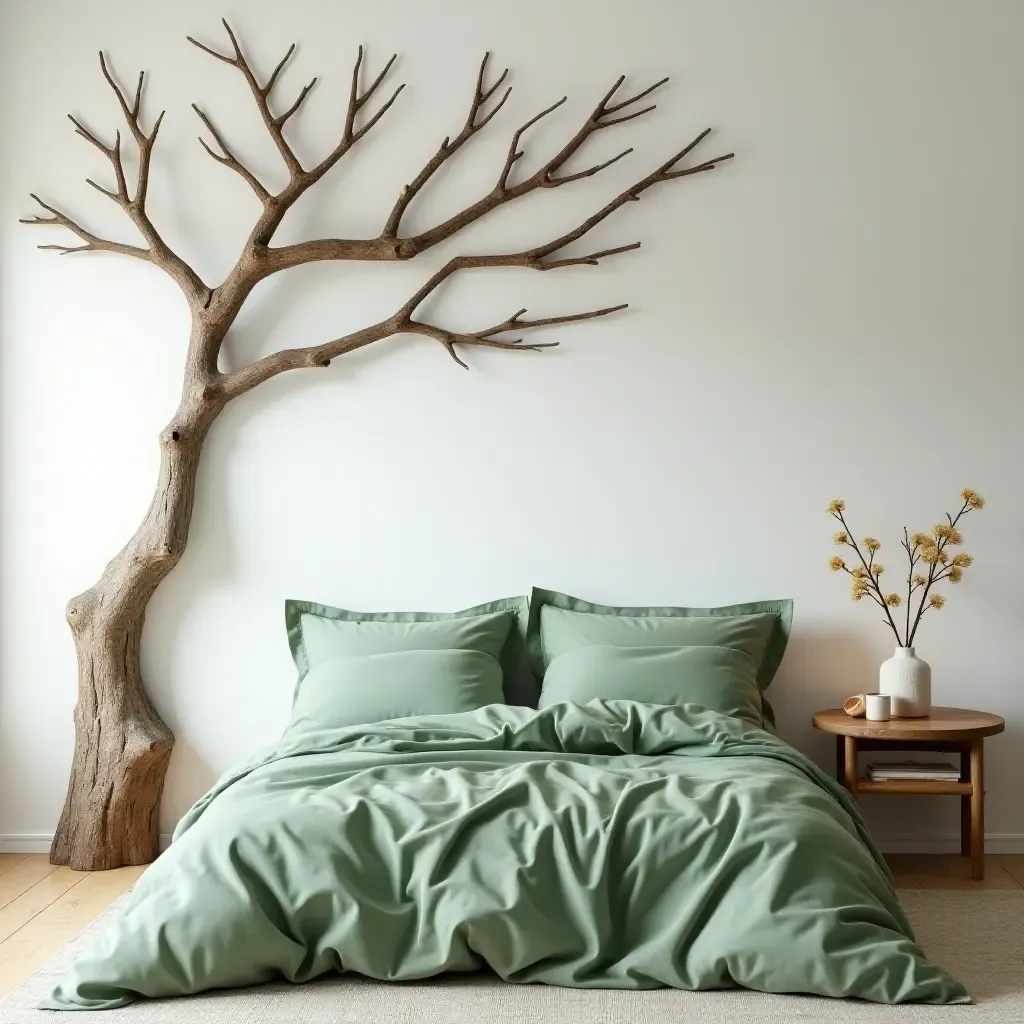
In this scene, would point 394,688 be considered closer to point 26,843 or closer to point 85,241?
point 26,843

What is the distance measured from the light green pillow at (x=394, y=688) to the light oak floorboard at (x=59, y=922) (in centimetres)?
75

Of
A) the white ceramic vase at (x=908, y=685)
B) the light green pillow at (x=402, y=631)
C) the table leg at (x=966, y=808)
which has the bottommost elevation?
the table leg at (x=966, y=808)

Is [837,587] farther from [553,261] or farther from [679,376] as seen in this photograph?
[553,261]

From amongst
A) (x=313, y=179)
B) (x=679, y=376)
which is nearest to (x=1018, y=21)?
(x=679, y=376)

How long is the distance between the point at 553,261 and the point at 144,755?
2144 mm

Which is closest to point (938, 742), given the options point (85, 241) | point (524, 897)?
point (524, 897)

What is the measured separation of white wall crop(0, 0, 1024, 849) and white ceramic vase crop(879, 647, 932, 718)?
0.80 feet

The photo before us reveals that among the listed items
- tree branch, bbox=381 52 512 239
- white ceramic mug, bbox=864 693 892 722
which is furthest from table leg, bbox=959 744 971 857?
tree branch, bbox=381 52 512 239

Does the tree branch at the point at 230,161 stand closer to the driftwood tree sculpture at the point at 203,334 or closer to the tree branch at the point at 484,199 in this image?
the driftwood tree sculpture at the point at 203,334

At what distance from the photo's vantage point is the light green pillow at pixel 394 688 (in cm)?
360

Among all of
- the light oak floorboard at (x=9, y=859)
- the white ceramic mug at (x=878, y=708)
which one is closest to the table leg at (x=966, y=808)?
the white ceramic mug at (x=878, y=708)

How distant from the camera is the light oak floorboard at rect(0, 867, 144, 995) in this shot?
116 inches

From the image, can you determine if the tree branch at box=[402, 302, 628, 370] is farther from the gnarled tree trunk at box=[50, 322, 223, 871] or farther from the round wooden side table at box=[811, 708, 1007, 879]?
the round wooden side table at box=[811, 708, 1007, 879]

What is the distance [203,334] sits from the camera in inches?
159
